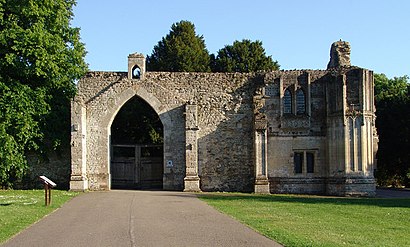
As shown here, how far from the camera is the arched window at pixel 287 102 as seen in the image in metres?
29.8

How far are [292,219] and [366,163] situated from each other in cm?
1365

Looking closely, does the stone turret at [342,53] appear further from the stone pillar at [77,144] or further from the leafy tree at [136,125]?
the stone pillar at [77,144]

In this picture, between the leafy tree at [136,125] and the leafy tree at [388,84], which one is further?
the leafy tree at [388,84]

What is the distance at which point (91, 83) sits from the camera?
2936cm

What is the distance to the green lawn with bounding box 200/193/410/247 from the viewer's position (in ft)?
38.9

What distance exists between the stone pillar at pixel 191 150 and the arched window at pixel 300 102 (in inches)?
219

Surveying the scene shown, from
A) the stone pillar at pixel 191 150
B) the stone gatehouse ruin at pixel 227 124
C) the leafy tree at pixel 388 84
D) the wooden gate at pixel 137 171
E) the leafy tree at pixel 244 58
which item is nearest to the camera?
the stone pillar at pixel 191 150

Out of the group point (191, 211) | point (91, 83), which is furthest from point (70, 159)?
point (191, 211)

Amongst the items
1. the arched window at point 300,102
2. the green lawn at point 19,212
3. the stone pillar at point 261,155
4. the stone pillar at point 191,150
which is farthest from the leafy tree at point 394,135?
the green lawn at point 19,212

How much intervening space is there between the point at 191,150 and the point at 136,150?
447cm

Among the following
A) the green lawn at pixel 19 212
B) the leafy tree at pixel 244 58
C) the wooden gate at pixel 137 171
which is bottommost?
the green lawn at pixel 19 212

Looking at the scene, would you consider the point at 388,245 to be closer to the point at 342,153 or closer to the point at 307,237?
the point at 307,237

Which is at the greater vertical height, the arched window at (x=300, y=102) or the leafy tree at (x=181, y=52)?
the leafy tree at (x=181, y=52)

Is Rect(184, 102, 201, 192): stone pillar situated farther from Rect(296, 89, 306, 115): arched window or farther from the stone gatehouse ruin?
Rect(296, 89, 306, 115): arched window
